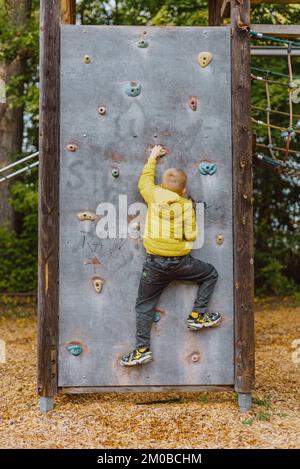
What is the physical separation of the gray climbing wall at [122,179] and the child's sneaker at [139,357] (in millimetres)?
64

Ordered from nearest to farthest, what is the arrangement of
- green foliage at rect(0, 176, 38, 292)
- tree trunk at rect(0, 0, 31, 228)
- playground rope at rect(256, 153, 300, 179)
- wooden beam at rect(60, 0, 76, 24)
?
wooden beam at rect(60, 0, 76, 24)
playground rope at rect(256, 153, 300, 179)
tree trunk at rect(0, 0, 31, 228)
green foliage at rect(0, 176, 38, 292)

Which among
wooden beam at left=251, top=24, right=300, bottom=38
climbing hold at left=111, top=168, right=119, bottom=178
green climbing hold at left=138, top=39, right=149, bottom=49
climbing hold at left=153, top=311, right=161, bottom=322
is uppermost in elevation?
wooden beam at left=251, top=24, right=300, bottom=38

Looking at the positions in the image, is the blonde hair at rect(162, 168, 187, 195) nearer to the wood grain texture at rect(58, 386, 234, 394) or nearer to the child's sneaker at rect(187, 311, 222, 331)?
the child's sneaker at rect(187, 311, 222, 331)

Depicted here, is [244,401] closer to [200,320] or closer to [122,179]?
[200,320]

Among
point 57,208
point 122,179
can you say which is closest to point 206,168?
point 122,179

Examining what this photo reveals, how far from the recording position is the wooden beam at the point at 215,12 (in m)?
4.89

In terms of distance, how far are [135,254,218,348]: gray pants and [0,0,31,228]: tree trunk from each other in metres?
6.00

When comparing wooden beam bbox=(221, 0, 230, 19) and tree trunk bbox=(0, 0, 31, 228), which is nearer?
wooden beam bbox=(221, 0, 230, 19)

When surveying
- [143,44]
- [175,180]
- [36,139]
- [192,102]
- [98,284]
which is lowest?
[98,284]

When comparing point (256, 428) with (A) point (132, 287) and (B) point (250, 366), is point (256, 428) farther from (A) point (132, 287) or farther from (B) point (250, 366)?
(A) point (132, 287)

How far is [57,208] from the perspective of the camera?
157 inches

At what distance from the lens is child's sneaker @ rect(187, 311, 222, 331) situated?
3959 millimetres

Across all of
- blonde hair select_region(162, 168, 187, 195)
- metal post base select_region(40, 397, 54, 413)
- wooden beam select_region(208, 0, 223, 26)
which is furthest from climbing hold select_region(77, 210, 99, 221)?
wooden beam select_region(208, 0, 223, 26)

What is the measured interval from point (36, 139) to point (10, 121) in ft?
1.93
